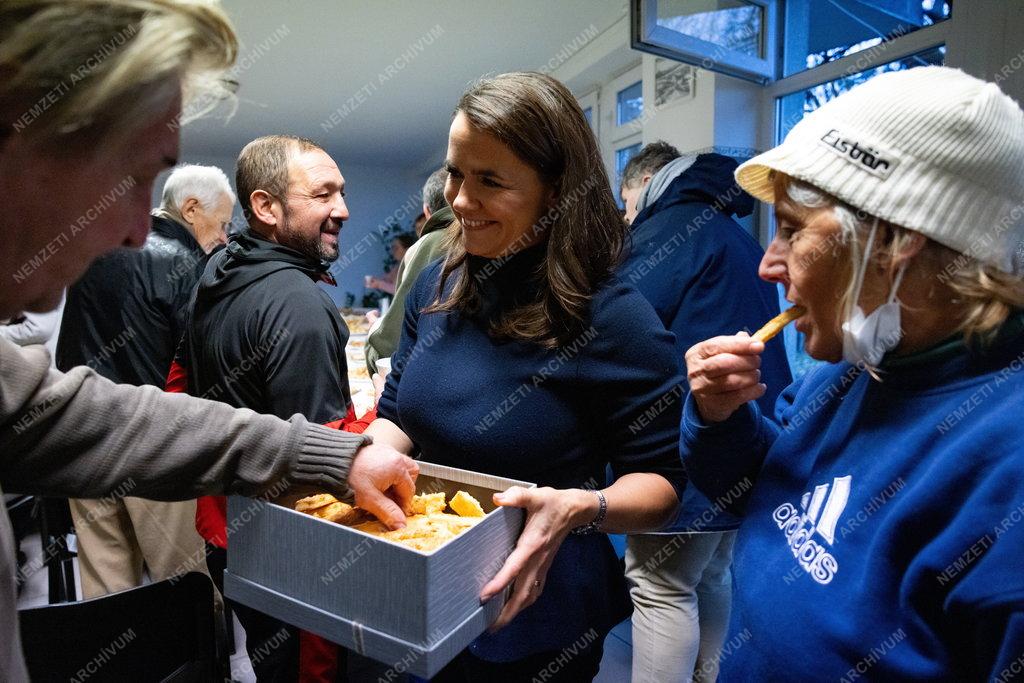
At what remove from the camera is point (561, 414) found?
118 centimetres

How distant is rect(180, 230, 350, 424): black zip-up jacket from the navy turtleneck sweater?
554 mm

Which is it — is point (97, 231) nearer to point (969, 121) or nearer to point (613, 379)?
point (613, 379)

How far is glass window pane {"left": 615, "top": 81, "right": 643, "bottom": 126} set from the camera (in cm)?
540

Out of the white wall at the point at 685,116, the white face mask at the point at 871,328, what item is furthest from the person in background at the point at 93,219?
the white wall at the point at 685,116

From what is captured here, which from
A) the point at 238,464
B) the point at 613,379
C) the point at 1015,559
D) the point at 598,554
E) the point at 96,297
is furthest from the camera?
the point at 96,297

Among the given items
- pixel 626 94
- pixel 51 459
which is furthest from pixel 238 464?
pixel 626 94

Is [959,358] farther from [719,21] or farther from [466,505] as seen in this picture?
[719,21]

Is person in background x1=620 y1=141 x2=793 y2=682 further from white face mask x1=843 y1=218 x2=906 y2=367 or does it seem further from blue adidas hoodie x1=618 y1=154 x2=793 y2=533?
white face mask x1=843 y1=218 x2=906 y2=367

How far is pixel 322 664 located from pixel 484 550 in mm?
1088

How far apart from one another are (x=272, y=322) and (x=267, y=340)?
51mm

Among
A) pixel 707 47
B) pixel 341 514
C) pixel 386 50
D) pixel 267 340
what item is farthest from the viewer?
pixel 386 50

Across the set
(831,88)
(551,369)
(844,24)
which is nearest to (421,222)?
(831,88)

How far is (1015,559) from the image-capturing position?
0.65 meters

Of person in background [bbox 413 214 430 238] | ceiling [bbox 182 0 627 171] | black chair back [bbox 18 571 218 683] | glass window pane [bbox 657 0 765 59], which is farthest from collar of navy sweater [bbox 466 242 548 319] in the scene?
ceiling [bbox 182 0 627 171]
